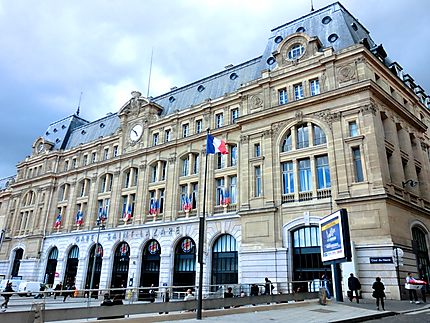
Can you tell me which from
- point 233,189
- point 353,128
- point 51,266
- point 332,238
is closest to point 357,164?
point 353,128

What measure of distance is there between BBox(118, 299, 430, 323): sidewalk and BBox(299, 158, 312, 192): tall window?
10.6 meters

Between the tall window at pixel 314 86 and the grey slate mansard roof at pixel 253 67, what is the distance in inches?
140

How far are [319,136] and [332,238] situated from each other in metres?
11.8

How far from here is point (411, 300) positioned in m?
21.5

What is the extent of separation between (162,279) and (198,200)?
340 inches

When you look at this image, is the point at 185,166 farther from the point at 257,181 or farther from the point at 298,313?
the point at 298,313

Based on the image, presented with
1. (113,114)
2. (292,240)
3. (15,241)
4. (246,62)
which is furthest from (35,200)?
(292,240)

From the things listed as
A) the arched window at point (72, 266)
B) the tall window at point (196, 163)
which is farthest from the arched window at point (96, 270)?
the tall window at point (196, 163)

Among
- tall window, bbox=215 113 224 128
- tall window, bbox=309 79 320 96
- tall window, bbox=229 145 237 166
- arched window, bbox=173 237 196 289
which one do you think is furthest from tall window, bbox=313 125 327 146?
arched window, bbox=173 237 196 289

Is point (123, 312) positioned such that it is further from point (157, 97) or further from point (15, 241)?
point (15, 241)

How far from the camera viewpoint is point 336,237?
19.2m

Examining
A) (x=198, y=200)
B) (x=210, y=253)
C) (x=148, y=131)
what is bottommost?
(x=210, y=253)

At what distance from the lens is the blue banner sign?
733 inches

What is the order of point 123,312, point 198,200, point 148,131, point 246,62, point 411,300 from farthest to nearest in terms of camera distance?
point 148,131 → point 246,62 → point 198,200 → point 411,300 → point 123,312
